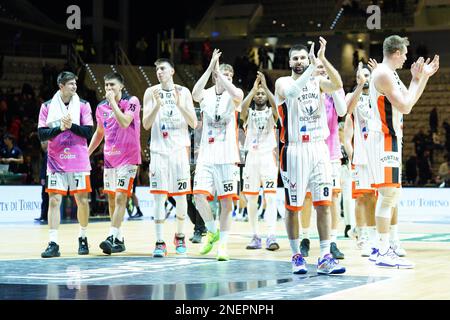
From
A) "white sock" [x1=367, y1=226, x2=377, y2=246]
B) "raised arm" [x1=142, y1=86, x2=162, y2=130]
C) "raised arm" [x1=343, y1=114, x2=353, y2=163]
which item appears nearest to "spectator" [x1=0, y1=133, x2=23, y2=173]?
"raised arm" [x1=142, y1=86, x2=162, y2=130]

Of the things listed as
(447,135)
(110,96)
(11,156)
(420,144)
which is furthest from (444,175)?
(110,96)

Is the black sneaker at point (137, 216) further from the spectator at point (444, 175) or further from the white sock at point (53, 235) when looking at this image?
the white sock at point (53, 235)

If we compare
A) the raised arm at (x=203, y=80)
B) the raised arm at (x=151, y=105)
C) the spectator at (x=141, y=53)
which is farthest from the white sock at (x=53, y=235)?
the spectator at (x=141, y=53)

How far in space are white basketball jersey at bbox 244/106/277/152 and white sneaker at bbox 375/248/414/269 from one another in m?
3.40

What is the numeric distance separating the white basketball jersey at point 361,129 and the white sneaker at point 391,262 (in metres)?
1.89

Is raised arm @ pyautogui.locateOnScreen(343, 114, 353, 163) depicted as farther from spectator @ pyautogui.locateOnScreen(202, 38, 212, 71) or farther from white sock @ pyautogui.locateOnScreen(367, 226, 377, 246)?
spectator @ pyautogui.locateOnScreen(202, 38, 212, 71)

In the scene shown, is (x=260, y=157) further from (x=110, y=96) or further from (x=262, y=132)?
(x=110, y=96)

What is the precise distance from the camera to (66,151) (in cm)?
1097

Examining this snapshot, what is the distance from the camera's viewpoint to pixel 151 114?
10.6 m

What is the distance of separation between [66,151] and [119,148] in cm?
69

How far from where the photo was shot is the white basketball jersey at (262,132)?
40.1ft

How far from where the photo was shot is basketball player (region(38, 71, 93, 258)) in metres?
10.9
